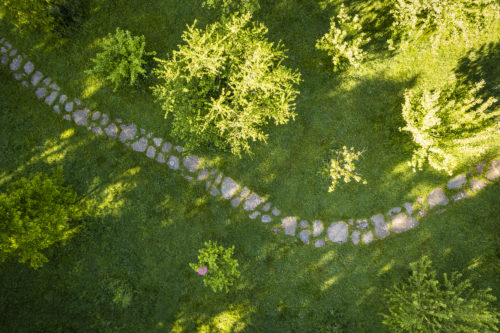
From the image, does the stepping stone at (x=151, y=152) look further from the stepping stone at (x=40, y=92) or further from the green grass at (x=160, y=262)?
the stepping stone at (x=40, y=92)

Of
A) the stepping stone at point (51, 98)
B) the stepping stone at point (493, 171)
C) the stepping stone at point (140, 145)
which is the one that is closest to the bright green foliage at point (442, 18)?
the stepping stone at point (493, 171)

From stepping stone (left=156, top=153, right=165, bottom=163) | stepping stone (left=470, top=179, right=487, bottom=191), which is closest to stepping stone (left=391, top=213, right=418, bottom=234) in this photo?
stepping stone (left=470, top=179, right=487, bottom=191)

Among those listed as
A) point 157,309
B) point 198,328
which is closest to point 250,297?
point 198,328

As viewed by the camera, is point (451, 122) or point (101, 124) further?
point (101, 124)

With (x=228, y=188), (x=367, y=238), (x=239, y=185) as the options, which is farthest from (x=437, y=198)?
(x=228, y=188)

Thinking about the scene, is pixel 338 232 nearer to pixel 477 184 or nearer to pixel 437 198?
pixel 437 198

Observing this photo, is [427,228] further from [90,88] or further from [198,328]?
[90,88]

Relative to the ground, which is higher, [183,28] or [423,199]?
[183,28]

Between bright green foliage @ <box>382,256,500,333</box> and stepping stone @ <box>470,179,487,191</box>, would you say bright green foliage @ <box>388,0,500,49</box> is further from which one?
bright green foliage @ <box>382,256,500,333</box>
